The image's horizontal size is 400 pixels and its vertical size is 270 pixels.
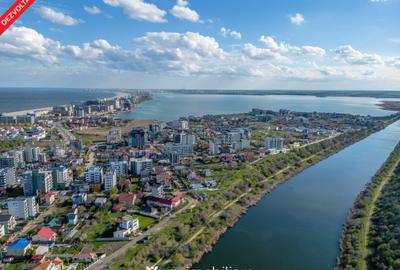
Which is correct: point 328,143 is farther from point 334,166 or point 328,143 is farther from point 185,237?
point 185,237

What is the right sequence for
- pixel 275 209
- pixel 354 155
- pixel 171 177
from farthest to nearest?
pixel 354 155 < pixel 171 177 < pixel 275 209

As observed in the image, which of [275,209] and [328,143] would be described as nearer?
[275,209]

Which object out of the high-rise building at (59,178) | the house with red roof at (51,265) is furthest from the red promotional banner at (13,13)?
the high-rise building at (59,178)

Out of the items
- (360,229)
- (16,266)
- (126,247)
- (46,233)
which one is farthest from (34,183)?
(360,229)

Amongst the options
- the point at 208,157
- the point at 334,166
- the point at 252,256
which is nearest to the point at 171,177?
the point at 208,157

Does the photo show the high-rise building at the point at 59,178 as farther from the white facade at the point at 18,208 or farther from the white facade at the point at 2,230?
the white facade at the point at 2,230

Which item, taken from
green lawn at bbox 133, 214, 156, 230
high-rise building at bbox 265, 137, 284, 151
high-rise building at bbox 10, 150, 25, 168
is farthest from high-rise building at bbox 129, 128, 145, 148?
green lawn at bbox 133, 214, 156, 230
